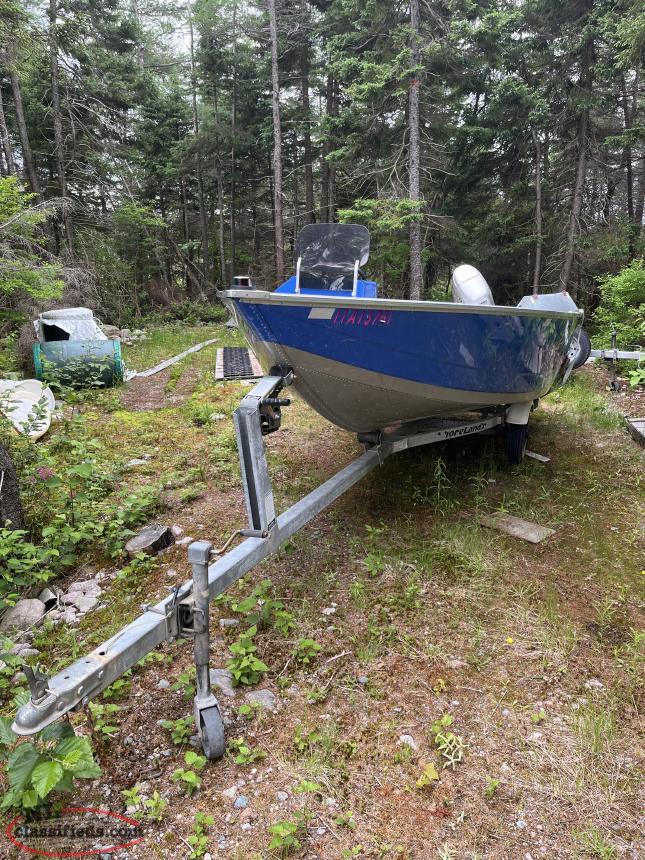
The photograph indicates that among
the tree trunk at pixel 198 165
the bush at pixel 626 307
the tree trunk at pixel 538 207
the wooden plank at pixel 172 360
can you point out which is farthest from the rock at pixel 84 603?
the tree trunk at pixel 198 165

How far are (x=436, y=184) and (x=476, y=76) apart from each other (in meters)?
2.56

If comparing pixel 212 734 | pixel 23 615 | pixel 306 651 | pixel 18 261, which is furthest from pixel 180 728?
pixel 18 261

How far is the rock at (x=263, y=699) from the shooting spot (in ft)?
5.82

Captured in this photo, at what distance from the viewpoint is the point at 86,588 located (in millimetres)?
2484

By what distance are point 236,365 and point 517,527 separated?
6429 millimetres

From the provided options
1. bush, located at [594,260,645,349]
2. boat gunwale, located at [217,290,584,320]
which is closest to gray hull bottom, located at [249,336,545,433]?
boat gunwale, located at [217,290,584,320]

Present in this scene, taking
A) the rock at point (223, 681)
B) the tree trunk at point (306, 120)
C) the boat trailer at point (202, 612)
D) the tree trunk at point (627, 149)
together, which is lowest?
the rock at point (223, 681)

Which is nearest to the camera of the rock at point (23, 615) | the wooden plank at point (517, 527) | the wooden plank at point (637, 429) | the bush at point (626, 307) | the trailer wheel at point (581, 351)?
the rock at point (23, 615)

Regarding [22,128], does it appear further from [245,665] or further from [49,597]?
[245,665]

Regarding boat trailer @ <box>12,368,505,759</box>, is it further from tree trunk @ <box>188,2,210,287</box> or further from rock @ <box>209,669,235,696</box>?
tree trunk @ <box>188,2,210,287</box>

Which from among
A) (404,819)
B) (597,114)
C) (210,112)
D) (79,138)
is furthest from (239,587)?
(210,112)

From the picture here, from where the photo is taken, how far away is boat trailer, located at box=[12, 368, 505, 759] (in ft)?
3.81

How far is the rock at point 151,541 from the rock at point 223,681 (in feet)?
3.44

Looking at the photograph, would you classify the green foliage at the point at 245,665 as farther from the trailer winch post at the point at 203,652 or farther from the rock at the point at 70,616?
the rock at the point at 70,616
